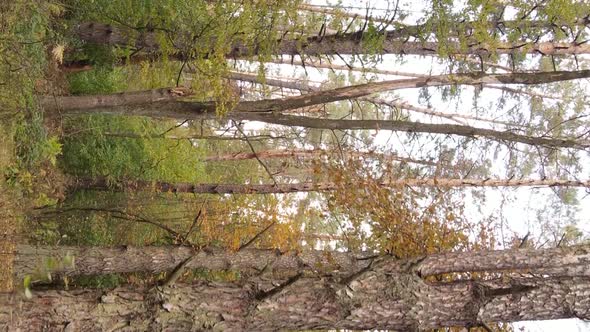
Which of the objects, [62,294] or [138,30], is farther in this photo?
[138,30]

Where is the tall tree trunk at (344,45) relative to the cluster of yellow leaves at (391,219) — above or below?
above

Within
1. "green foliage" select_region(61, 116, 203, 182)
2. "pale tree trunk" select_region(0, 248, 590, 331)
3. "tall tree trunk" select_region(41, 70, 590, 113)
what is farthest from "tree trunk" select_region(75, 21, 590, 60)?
"pale tree trunk" select_region(0, 248, 590, 331)

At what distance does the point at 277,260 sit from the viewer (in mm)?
9609

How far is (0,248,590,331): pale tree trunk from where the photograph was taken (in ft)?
15.4

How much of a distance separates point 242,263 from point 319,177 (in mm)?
4384

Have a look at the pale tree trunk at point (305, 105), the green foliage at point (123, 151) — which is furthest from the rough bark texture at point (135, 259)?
the green foliage at point (123, 151)

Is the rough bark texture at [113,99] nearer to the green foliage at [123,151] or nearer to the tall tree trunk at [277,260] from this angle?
the tall tree trunk at [277,260]

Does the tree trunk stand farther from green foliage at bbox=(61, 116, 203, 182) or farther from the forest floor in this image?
green foliage at bbox=(61, 116, 203, 182)

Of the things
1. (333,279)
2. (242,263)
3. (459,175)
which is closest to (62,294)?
(333,279)

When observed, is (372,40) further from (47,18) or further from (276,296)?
(47,18)

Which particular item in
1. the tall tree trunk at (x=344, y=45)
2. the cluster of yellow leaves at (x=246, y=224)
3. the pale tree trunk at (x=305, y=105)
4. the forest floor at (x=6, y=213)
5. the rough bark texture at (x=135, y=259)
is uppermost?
the tall tree trunk at (x=344, y=45)

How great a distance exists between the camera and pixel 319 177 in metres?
13.1

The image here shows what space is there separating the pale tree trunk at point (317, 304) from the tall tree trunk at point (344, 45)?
342cm

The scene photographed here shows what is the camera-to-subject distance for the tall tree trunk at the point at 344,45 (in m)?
8.02
